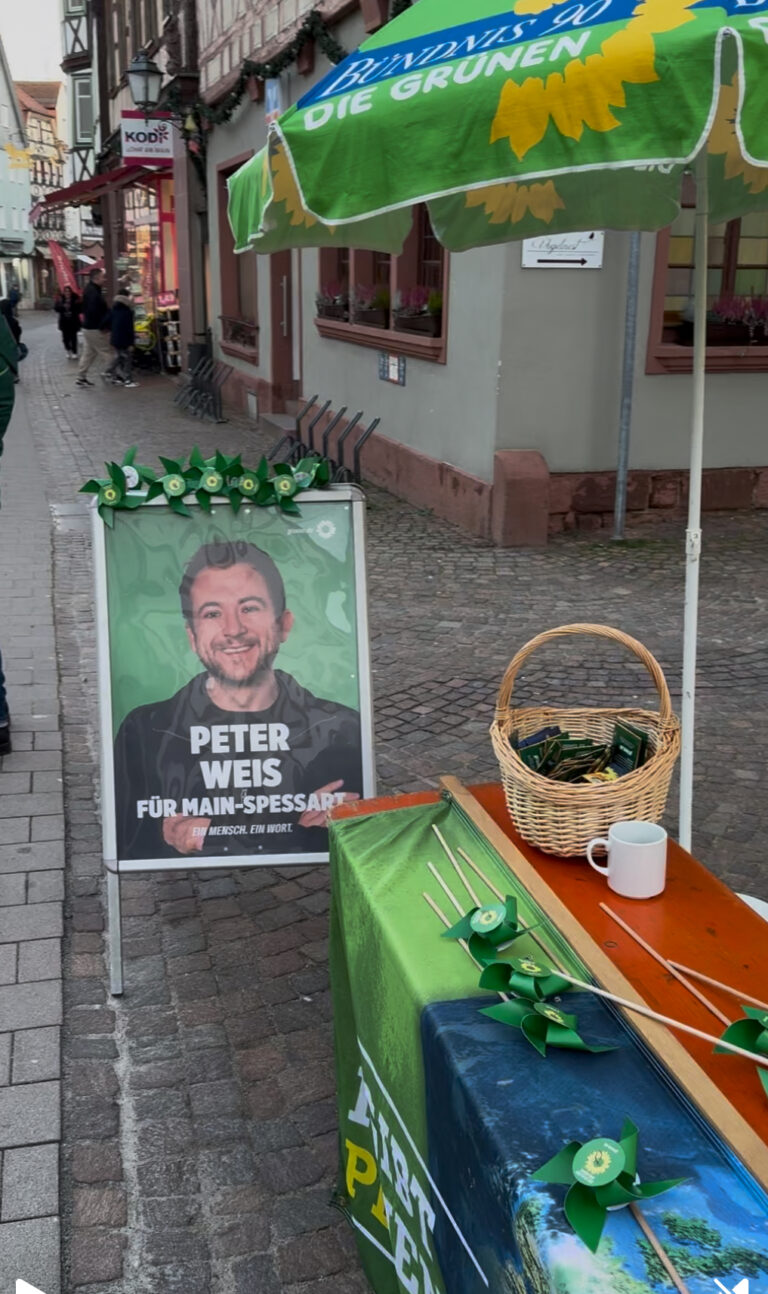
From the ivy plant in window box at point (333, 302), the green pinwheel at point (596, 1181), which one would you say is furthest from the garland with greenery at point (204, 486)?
the ivy plant in window box at point (333, 302)

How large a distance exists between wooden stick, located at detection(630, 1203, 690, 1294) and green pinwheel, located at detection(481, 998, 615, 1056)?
0.92ft

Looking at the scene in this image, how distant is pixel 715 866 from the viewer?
3.94 m

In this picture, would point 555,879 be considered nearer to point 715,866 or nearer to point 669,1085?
point 669,1085

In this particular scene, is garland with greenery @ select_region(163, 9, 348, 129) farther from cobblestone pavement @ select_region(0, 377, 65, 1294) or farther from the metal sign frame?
the metal sign frame

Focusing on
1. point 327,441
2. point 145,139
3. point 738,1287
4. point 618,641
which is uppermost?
point 145,139

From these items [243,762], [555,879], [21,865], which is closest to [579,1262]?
[555,879]

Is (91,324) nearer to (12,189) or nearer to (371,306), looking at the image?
(371,306)

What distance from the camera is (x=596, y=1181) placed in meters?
1.32

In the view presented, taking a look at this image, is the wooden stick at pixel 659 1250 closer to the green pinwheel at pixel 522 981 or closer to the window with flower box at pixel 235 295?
the green pinwheel at pixel 522 981

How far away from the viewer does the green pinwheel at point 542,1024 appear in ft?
5.28

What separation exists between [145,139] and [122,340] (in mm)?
3408

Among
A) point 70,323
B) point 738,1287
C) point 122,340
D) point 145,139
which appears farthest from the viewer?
point 70,323

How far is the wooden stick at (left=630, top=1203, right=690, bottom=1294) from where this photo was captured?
1.25 m

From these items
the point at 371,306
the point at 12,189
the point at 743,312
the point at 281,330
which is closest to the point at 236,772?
the point at 743,312
